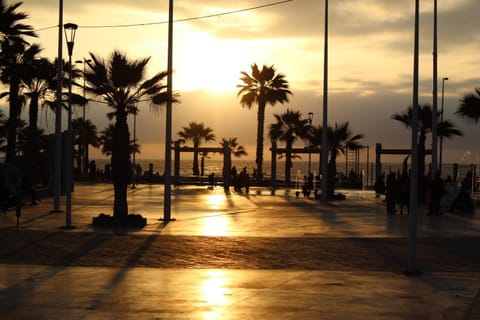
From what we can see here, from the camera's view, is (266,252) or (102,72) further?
(102,72)

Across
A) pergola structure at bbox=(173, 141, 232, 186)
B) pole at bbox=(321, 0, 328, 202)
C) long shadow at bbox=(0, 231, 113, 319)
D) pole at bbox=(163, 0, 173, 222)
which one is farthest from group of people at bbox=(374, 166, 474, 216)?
pergola structure at bbox=(173, 141, 232, 186)

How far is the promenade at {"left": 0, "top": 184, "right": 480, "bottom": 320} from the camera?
33.5 ft

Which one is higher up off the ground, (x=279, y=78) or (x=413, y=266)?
(x=279, y=78)

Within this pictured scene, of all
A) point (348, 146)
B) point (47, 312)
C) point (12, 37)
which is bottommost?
point (47, 312)

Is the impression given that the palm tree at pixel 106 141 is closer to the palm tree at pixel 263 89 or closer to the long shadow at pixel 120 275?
the palm tree at pixel 263 89

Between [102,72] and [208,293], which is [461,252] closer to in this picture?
[208,293]

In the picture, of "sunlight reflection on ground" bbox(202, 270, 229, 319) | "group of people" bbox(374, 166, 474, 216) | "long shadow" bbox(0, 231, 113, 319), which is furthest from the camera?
"group of people" bbox(374, 166, 474, 216)

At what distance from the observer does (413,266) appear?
1371 cm

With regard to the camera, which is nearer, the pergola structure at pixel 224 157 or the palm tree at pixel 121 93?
the palm tree at pixel 121 93

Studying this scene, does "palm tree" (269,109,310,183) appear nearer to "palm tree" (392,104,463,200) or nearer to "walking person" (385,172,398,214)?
"palm tree" (392,104,463,200)

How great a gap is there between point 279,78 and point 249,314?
191 ft

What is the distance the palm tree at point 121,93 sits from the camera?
22453 mm

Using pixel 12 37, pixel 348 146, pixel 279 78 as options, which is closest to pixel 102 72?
pixel 12 37

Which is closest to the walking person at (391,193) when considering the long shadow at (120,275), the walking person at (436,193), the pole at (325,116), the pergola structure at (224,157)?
the walking person at (436,193)
